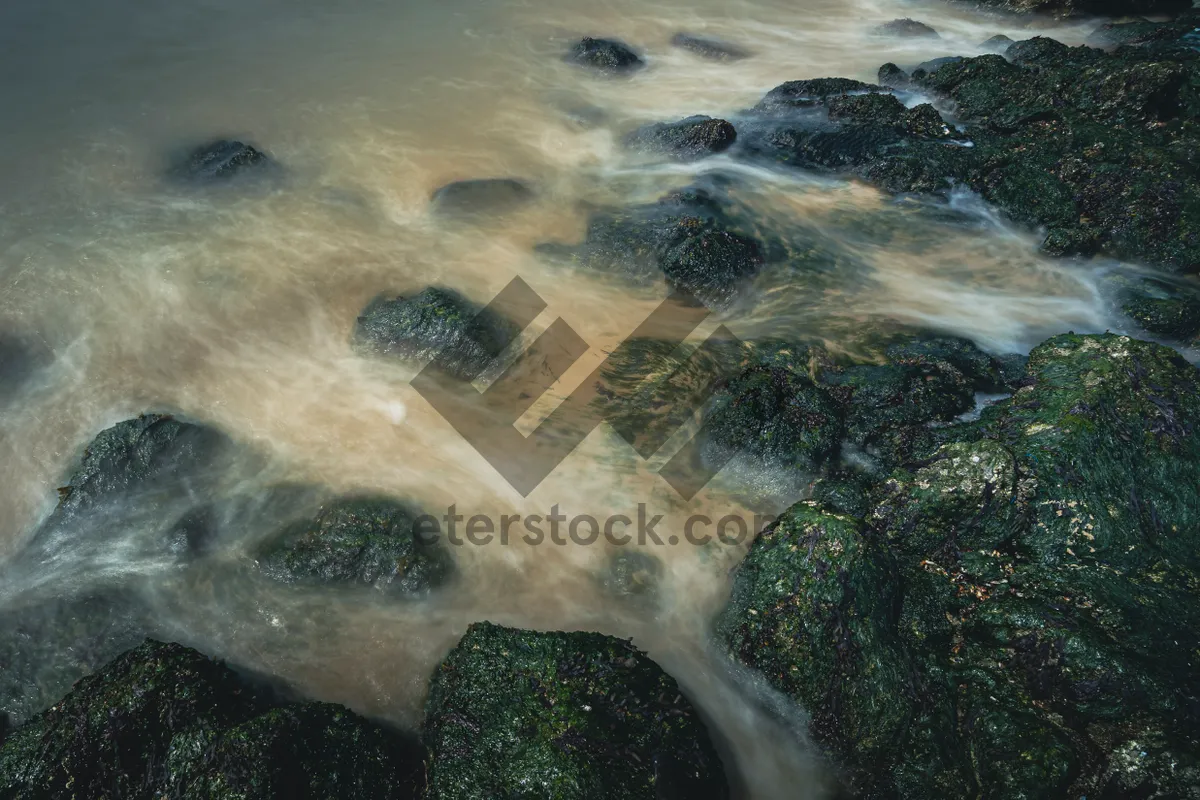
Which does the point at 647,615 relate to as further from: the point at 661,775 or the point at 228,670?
the point at 228,670

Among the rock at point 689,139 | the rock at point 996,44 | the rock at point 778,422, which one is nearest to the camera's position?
the rock at point 778,422

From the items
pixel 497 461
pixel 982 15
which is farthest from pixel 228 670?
pixel 982 15

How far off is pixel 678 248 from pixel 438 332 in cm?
359

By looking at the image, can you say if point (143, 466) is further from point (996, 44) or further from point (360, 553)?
point (996, 44)

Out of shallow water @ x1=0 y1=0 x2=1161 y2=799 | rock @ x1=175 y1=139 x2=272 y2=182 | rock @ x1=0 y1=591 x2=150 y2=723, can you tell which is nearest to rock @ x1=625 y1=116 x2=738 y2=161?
shallow water @ x1=0 y1=0 x2=1161 y2=799

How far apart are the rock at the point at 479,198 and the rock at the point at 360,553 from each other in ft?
20.7

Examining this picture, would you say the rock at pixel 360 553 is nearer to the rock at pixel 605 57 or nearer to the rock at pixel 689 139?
the rock at pixel 689 139

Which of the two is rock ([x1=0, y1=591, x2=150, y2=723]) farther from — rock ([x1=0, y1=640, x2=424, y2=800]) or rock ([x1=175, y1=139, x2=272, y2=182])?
rock ([x1=175, y1=139, x2=272, y2=182])

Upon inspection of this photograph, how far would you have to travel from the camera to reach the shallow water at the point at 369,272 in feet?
22.2

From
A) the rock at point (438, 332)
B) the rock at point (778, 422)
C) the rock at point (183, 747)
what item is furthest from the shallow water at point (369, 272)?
the rock at point (183, 747)

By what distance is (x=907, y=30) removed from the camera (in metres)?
18.6

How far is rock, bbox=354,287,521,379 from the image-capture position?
8.95m

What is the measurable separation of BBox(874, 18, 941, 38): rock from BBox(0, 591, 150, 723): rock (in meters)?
20.4

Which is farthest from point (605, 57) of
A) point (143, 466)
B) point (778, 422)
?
point (143, 466)
